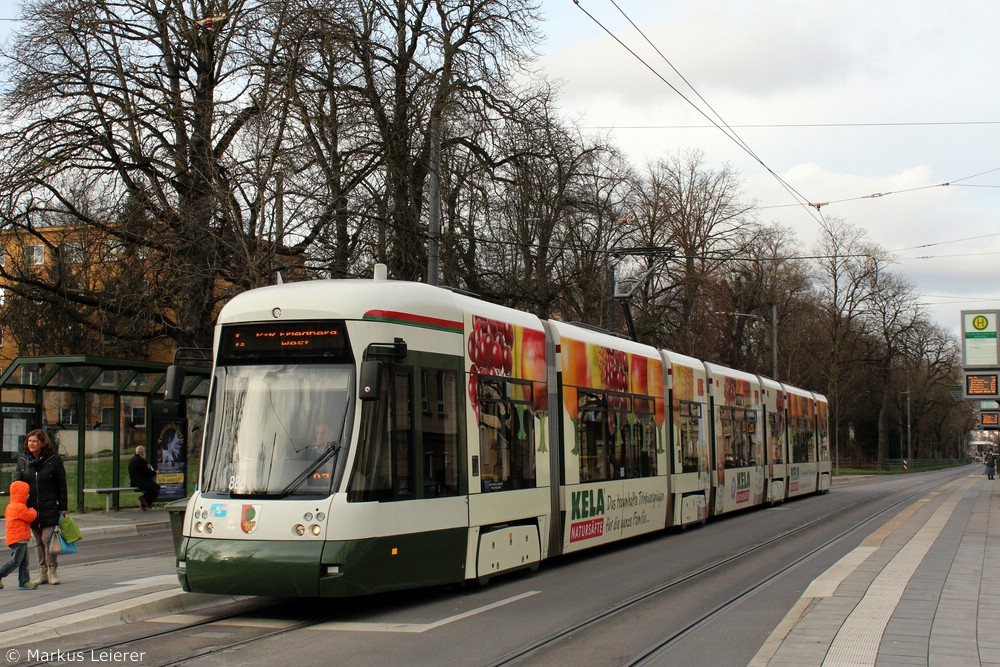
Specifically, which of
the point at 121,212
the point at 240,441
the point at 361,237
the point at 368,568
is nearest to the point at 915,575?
the point at 368,568

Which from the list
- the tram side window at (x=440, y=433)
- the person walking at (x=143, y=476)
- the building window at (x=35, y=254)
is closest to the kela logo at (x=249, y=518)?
the tram side window at (x=440, y=433)

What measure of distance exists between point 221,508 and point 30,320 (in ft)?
54.2

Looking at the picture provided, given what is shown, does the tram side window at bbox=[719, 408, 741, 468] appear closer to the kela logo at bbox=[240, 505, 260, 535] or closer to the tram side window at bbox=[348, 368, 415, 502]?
the tram side window at bbox=[348, 368, 415, 502]

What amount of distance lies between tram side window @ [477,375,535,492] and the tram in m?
0.03

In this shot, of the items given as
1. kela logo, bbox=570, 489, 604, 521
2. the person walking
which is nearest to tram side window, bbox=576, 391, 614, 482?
kela logo, bbox=570, 489, 604, 521

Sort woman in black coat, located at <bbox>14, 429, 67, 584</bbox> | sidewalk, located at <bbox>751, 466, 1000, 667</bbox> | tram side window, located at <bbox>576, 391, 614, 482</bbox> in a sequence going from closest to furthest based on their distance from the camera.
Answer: sidewalk, located at <bbox>751, 466, 1000, 667</bbox>
woman in black coat, located at <bbox>14, 429, 67, 584</bbox>
tram side window, located at <bbox>576, 391, 614, 482</bbox>

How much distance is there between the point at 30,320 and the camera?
2412 centimetres

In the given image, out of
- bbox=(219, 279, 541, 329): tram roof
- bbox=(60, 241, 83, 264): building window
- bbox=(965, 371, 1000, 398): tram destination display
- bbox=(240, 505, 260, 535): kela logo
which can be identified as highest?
bbox=(60, 241, 83, 264): building window

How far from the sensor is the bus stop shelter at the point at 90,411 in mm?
20391

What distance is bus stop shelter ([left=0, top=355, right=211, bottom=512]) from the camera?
2039cm

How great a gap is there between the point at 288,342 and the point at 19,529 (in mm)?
3602

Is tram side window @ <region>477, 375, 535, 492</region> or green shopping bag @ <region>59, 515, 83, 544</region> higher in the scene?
tram side window @ <region>477, 375, 535, 492</region>

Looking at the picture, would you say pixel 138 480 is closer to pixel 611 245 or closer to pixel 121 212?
pixel 121 212

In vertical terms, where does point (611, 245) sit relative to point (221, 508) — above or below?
above
